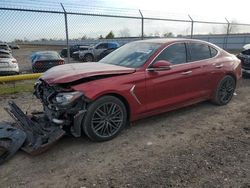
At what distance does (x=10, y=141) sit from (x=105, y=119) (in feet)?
4.84

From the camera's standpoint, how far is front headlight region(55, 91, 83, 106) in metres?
3.96

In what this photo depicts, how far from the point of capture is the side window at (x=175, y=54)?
16.6 ft

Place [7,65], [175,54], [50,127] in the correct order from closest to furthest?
[50,127]
[175,54]
[7,65]

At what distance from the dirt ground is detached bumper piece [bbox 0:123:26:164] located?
4.9 inches

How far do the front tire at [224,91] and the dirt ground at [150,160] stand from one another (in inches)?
39.9

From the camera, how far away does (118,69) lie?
15.0 feet

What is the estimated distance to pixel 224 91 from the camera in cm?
638

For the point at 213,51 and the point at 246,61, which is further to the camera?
the point at 246,61

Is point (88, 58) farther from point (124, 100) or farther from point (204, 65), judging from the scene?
point (124, 100)

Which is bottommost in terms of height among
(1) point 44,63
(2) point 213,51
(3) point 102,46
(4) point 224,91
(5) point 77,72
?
(1) point 44,63

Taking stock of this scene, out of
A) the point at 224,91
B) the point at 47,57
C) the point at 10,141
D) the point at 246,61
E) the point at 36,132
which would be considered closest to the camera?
the point at 10,141

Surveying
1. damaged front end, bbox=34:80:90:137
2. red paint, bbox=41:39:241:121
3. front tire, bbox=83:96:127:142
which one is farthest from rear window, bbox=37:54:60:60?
front tire, bbox=83:96:127:142

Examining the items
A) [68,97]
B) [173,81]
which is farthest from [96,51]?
[68,97]

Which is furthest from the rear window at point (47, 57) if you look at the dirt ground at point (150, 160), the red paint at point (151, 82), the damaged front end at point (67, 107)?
the damaged front end at point (67, 107)
